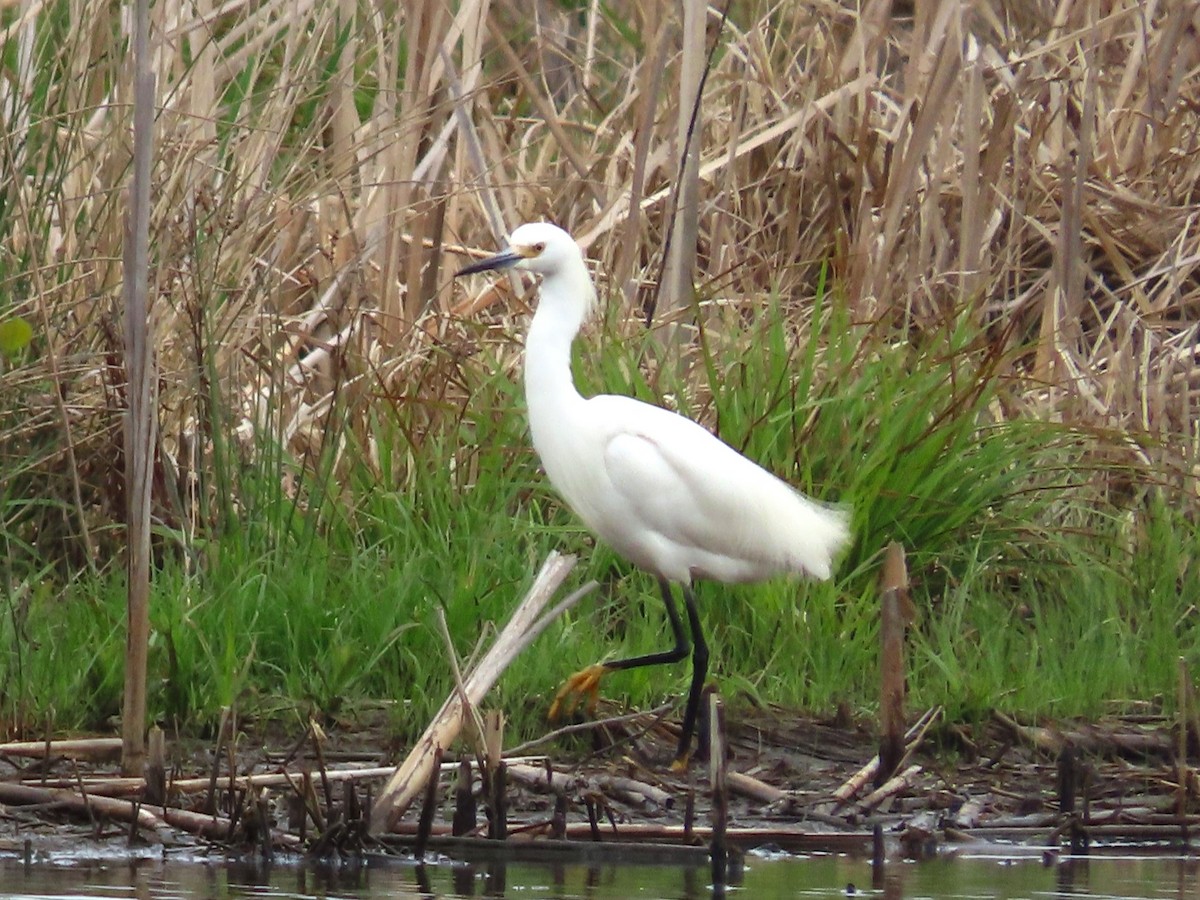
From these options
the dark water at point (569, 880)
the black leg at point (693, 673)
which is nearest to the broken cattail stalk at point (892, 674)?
the dark water at point (569, 880)

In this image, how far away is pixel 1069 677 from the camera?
4934 mm

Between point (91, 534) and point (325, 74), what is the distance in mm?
1637

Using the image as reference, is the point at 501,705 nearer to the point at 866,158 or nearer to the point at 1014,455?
the point at 1014,455

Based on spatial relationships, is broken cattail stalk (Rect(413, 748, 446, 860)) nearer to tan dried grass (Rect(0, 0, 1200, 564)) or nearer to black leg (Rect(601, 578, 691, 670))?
black leg (Rect(601, 578, 691, 670))

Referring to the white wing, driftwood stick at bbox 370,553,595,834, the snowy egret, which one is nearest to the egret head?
the snowy egret

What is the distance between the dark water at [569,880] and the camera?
→ 3338mm

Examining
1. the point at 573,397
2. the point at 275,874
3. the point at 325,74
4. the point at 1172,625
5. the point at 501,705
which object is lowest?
the point at 275,874

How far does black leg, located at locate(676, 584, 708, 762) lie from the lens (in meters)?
4.65

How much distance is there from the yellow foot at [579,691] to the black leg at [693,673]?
0.72 feet

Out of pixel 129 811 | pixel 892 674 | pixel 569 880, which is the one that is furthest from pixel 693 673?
pixel 129 811

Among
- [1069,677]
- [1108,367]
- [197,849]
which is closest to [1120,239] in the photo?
[1108,367]

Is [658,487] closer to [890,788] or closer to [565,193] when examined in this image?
[890,788]

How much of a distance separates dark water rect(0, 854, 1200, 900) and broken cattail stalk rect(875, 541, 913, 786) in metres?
0.43

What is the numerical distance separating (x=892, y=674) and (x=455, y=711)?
0.95m
